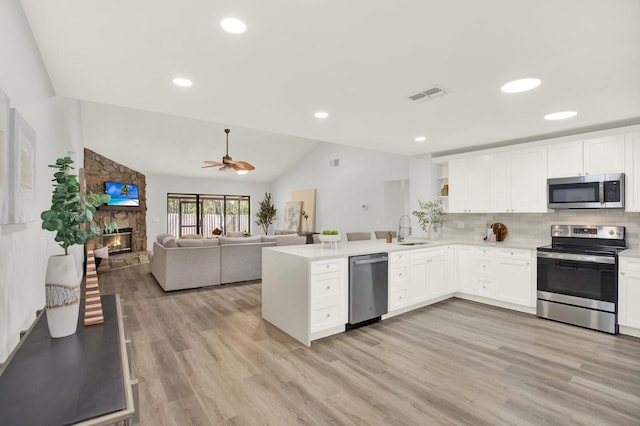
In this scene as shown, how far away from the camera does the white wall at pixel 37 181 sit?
4.60ft

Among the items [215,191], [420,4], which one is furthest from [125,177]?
[420,4]

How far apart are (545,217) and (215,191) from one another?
9.19m

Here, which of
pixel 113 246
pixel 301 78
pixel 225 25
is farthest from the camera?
pixel 113 246

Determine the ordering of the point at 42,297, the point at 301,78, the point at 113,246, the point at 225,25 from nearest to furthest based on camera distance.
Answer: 1. the point at 225,25
2. the point at 42,297
3. the point at 301,78
4. the point at 113,246

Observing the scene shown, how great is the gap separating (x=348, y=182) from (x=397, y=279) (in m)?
4.72

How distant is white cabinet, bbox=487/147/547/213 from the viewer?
14.1ft

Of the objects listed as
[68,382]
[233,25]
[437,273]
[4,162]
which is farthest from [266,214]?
[68,382]

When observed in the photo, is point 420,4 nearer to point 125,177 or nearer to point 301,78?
point 301,78

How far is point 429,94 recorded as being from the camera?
291 centimetres

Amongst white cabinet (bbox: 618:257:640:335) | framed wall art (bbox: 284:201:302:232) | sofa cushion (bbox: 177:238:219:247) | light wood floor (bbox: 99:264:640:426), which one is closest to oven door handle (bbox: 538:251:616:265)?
white cabinet (bbox: 618:257:640:335)

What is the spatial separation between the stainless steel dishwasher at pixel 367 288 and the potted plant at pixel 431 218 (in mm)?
1763

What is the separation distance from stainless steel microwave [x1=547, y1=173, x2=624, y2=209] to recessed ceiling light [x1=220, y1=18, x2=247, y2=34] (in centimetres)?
415

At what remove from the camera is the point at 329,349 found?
10.4 ft

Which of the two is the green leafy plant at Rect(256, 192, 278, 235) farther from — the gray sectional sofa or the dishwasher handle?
the dishwasher handle
